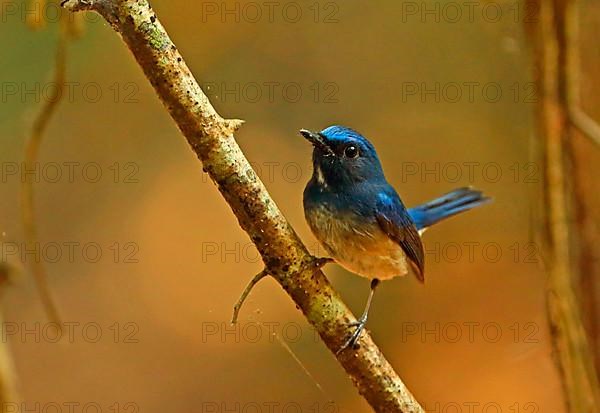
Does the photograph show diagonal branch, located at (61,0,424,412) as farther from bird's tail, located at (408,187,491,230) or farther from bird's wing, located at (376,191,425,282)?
bird's tail, located at (408,187,491,230)

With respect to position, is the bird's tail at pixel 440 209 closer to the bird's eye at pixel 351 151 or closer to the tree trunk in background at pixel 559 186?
the tree trunk in background at pixel 559 186

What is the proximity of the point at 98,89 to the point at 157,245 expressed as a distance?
72 centimetres

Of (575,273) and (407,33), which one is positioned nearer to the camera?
(575,273)

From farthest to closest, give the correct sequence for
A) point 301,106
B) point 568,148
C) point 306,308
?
1. point 301,106
2. point 568,148
3. point 306,308

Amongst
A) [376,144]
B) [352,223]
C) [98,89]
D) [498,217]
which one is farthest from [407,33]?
[352,223]

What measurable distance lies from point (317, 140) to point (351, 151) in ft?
0.40

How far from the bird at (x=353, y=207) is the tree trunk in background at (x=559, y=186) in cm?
38

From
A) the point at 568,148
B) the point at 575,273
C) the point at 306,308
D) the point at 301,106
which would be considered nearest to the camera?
the point at 306,308

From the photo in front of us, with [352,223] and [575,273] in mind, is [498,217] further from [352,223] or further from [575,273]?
[352,223]

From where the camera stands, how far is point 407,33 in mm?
3510

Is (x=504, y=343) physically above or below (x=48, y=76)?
below

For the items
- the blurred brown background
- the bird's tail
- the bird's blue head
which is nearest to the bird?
the bird's blue head

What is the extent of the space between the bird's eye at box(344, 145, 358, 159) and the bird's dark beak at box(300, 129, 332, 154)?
0.16ft

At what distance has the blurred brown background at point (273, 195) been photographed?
10.6 feet
